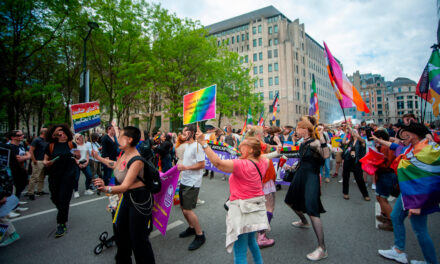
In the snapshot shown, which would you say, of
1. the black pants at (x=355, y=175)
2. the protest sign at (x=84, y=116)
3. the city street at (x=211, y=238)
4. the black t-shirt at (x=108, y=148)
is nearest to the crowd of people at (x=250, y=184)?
the city street at (x=211, y=238)

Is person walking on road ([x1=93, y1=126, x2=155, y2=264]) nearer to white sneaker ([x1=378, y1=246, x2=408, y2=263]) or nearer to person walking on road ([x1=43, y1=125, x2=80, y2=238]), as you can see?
person walking on road ([x1=43, y1=125, x2=80, y2=238])

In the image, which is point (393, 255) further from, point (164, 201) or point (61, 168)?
point (61, 168)

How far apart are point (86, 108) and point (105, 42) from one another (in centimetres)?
1282

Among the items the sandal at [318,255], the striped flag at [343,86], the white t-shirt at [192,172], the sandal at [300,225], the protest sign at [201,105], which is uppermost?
the striped flag at [343,86]

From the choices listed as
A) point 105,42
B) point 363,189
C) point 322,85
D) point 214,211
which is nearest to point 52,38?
point 105,42

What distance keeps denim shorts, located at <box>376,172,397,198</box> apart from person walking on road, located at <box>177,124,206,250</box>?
10.6 ft

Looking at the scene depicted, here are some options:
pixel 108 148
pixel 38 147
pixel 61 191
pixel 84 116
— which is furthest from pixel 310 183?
pixel 38 147

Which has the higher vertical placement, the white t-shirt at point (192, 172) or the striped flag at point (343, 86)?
the striped flag at point (343, 86)

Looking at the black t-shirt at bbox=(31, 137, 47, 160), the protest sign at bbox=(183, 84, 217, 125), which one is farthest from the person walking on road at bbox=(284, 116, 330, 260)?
the black t-shirt at bbox=(31, 137, 47, 160)

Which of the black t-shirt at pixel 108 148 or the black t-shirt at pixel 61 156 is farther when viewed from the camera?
the black t-shirt at pixel 108 148

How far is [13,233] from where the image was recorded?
12.5 feet

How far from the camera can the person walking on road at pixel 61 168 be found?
4027 millimetres

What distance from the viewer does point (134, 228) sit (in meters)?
2.45

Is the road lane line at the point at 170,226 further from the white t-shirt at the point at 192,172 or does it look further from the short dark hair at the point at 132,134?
the short dark hair at the point at 132,134
